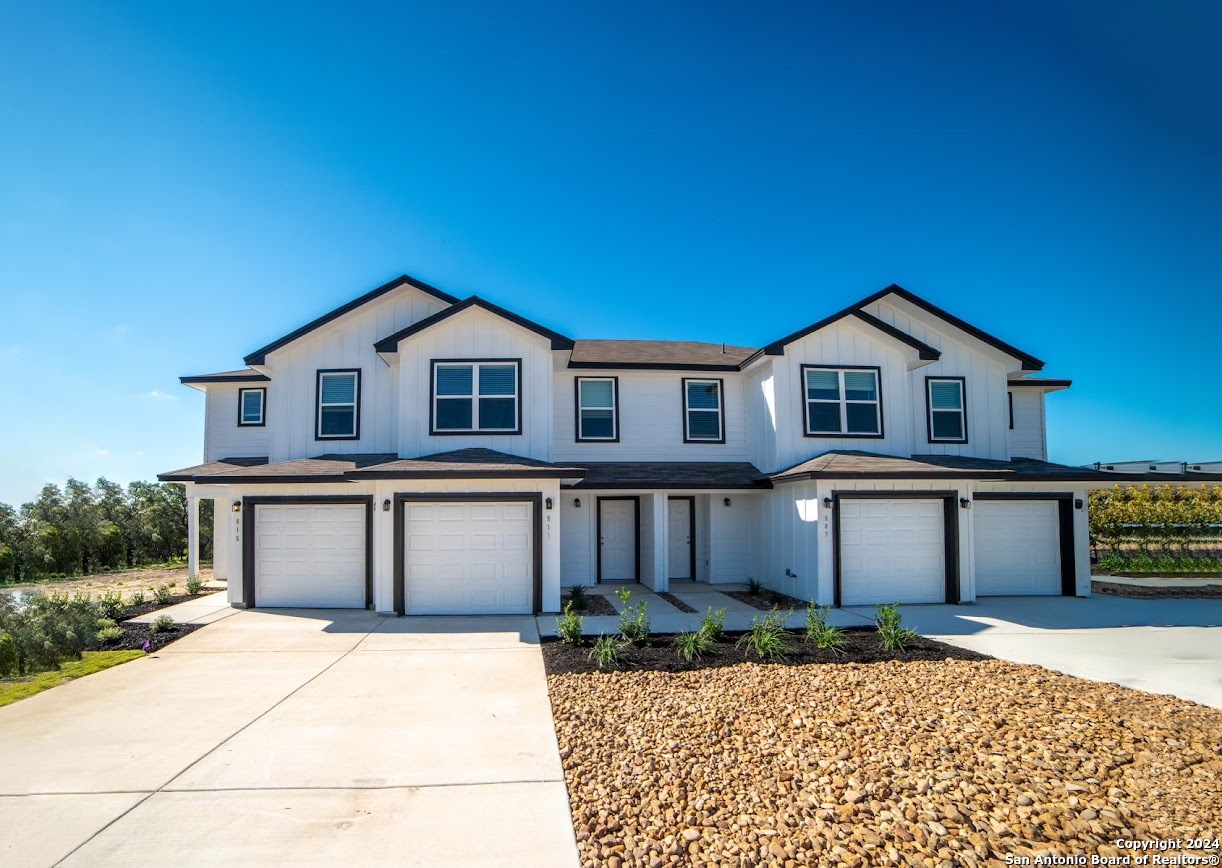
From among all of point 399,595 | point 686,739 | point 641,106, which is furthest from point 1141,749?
point 641,106

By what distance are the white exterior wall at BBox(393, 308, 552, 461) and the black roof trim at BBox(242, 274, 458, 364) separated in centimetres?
111

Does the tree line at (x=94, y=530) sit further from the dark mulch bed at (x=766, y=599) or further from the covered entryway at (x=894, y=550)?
the covered entryway at (x=894, y=550)

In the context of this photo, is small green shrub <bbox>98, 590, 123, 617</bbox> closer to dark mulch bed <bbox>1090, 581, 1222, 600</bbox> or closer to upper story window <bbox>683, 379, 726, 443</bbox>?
upper story window <bbox>683, 379, 726, 443</bbox>

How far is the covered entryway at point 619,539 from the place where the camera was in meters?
15.9

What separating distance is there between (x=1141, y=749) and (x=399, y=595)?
1067 cm

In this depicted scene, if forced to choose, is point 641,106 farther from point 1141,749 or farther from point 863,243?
point 1141,749

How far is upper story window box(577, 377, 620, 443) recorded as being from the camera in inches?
615

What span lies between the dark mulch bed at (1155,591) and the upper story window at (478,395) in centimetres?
1419

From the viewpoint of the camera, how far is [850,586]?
41.1 feet

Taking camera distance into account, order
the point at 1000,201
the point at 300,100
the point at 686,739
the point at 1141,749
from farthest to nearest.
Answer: the point at 1000,201, the point at 300,100, the point at 686,739, the point at 1141,749

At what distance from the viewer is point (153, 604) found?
13070 mm

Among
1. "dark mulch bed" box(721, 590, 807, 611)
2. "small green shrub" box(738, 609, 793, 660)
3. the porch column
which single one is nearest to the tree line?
the porch column

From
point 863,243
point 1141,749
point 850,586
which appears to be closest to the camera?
point 1141,749

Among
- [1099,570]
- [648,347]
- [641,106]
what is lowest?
[1099,570]
